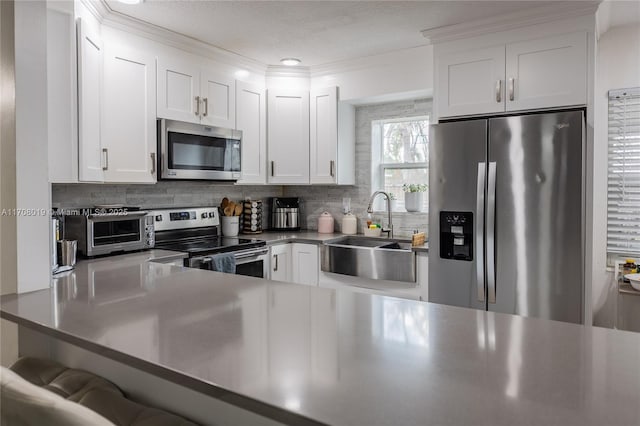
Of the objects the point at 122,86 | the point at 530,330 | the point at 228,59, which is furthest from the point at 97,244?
the point at 530,330

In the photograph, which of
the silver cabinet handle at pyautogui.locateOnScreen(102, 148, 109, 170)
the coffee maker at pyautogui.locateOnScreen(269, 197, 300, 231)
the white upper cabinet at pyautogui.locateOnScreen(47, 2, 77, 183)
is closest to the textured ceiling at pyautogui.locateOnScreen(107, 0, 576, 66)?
the white upper cabinet at pyautogui.locateOnScreen(47, 2, 77, 183)

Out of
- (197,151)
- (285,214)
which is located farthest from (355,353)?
(285,214)

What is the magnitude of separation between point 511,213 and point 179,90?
2322mm

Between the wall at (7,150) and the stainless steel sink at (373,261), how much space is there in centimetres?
223

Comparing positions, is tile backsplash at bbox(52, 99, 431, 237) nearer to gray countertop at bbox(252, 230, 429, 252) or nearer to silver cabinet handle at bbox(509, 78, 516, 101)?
gray countertop at bbox(252, 230, 429, 252)

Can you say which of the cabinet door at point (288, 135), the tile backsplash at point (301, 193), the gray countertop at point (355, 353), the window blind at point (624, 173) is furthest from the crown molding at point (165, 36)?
the window blind at point (624, 173)

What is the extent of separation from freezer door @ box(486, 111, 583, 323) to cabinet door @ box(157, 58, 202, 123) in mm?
2033

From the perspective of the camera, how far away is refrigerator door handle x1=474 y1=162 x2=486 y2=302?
2611 millimetres

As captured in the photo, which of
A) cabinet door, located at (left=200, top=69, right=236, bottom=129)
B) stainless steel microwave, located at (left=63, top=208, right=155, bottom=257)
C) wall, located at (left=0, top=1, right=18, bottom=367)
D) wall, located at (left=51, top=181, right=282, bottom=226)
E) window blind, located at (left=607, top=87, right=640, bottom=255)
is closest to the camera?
wall, located at (left=0, top=1, right=18, bottom=367)

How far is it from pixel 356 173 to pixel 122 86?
209 cm

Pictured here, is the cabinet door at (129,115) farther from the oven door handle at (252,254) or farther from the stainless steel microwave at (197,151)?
the oven door handle at (252,254)

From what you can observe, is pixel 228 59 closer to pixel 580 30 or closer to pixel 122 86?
pixel 122 86

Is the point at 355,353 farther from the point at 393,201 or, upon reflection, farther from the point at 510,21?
the point at 393,201

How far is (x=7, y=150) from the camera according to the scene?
1.45 meters
